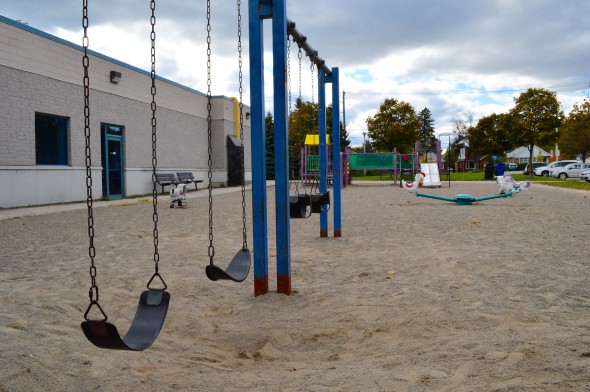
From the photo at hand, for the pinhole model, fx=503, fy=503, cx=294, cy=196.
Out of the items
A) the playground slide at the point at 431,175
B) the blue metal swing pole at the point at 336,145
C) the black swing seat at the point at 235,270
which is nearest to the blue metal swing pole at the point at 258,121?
the black swing seat at the point at 235,270

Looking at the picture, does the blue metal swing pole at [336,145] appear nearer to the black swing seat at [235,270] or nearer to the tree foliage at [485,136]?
the black swing seat at [235,270]

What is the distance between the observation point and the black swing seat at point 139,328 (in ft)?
7.91

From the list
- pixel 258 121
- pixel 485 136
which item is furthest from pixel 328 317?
pixel 485 136

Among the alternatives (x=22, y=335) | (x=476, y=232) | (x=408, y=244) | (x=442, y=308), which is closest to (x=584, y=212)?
(x=476, y=232)

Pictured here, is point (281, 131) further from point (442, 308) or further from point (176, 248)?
point (176, 248)

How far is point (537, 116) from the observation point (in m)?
37.9

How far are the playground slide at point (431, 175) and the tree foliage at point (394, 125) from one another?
69.8 feet

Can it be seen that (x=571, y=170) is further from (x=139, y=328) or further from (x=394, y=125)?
(x=139, y=328)

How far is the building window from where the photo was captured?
1471 centimetres

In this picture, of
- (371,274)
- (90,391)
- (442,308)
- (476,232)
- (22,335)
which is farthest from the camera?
(476,232)

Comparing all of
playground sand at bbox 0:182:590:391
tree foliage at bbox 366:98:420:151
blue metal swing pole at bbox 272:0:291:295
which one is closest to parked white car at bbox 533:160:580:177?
tree foliage at bbox 366:98:420:151

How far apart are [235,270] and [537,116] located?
39.3 metres

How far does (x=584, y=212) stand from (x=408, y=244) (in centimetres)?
640

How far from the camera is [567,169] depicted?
39.5m
